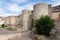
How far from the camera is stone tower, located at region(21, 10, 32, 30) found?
25.9 metres

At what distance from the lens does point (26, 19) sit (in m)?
26.6

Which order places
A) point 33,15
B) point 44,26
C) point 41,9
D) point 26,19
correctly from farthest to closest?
point 26,19 < point 33,15 < point 41,9 < point 44,26

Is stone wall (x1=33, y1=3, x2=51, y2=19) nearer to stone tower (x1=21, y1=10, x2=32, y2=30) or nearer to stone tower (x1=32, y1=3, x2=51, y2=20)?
stone tower (x1=32, y1=3, x2=51, y2=20)

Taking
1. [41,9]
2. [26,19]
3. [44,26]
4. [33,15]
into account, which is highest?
[41,9]

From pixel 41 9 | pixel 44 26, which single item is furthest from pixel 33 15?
pixel 44 26

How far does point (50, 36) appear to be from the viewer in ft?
55.2

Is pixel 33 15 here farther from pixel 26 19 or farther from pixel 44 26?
pixel 44 26

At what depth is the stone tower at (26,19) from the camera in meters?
25.9

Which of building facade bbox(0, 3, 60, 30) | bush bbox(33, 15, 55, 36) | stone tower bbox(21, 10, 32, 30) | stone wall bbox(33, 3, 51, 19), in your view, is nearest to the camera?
bush bbox(33, 15, 55, 36)

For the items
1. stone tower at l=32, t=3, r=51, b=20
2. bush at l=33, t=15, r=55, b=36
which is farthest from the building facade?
bush at l=33, t=15, r=55, b=36

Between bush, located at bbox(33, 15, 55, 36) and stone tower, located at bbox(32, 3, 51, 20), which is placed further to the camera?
stone tower, located at bbox(32, 3, 51, 20)

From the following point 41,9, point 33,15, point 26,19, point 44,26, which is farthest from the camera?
point 26,19

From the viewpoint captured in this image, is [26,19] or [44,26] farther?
[26,19]

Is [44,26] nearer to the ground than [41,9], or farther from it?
nearer to the ground
